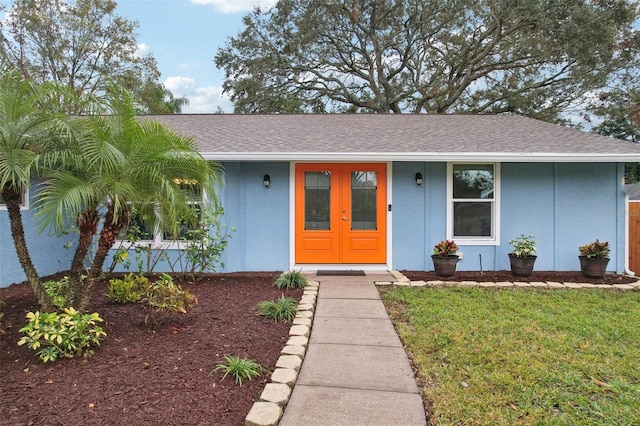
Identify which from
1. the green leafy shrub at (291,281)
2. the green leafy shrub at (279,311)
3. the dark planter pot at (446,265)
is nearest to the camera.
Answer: the green leafy shrub at (279,311)

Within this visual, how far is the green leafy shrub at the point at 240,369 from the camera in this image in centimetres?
281

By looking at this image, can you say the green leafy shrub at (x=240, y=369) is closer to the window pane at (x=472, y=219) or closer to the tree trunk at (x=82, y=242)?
the tree trunk at (x=82, y=242)

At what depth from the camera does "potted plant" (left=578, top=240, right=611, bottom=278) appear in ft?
20.9

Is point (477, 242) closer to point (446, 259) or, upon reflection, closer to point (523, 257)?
point (523, 257)

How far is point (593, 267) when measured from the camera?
21.0 feet

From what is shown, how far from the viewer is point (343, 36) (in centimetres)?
1947

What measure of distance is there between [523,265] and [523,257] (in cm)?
14

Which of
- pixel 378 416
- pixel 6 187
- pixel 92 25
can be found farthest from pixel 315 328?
pixel 92 25

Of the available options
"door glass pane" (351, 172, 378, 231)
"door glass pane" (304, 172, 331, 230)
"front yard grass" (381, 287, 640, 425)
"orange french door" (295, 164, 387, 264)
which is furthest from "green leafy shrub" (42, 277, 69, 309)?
"door glass pane" (351, 172, 378, 231)

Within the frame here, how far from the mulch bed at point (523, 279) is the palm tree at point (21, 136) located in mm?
5350

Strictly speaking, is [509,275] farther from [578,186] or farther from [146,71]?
[146,71]

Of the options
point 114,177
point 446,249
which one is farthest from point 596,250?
point 114,177

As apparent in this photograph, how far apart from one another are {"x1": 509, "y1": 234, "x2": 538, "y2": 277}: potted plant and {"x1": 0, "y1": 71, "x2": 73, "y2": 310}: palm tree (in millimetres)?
6816

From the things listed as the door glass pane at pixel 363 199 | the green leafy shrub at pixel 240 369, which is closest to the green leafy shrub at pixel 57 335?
the green leafy shrub at pixel 240 369
